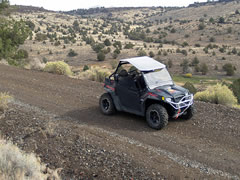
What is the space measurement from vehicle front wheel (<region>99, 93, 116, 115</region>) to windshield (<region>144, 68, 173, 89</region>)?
1.57 m

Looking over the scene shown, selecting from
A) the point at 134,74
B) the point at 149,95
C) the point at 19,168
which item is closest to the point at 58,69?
the point at 134,74

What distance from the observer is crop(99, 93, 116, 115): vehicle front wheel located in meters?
9.51

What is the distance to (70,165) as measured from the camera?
261 inches

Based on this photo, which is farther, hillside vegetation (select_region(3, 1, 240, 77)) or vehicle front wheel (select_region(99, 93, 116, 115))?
hillside vegetation (select_region(3, 1, 240, 77))

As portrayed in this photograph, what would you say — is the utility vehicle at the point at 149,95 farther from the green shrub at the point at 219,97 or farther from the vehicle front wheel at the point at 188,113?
the green shrub at the point at 219,97

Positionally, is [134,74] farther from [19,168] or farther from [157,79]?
[19,168]

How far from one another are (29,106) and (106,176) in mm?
5526

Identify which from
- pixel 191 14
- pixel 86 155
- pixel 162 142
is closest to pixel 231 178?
pixel 162 142

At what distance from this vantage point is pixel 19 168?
546 centimetres

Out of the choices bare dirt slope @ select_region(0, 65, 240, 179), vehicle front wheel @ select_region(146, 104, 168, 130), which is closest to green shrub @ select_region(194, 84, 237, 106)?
bare dirt slope @ select_region(0, 65, 240, 179)

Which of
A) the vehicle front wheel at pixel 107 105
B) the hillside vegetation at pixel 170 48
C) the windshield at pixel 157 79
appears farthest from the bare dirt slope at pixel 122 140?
the hillside vegetation at pixel 170 48

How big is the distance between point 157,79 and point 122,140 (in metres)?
2.28

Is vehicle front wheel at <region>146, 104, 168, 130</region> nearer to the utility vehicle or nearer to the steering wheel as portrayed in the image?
the utility vehicle

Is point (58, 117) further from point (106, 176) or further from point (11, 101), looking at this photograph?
point (106, 176)
